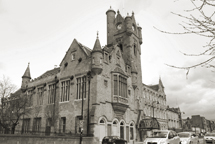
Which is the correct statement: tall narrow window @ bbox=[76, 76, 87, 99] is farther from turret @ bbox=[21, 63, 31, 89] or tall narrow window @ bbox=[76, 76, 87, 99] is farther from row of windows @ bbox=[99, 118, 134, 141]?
turret @ bbox=[21, 63, 31, 89]

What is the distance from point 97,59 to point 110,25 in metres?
17.2

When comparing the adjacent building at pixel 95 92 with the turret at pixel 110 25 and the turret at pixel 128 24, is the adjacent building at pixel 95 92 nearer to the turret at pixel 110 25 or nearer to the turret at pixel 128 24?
the turret at pixel 128 24

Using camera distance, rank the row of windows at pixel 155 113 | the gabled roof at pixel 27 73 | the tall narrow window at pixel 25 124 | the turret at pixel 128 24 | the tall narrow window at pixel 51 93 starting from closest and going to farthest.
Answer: the tall narrow window at pixel 51 93, the tall narrow window at pixel 25 124, the turret at pixel 128 24, the gabled roof at pixel 27 73, the row of windows at pixel 155 113

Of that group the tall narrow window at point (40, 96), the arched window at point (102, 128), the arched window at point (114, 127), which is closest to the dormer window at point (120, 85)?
the arched window at point (114, 127)

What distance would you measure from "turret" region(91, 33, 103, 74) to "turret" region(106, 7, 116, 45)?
13.0m

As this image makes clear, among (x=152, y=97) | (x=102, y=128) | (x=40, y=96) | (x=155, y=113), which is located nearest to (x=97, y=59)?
(x=102, y=128)

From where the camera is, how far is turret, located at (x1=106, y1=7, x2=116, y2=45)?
136 ft

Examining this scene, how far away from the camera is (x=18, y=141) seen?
1719 cm

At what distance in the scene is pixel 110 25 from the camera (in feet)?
139

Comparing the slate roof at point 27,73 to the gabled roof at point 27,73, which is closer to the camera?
the gabled roof at point 27,73

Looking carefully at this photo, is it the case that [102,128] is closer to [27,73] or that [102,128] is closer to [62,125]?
[62,125]

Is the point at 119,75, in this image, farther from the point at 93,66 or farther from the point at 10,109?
the point at 10,109

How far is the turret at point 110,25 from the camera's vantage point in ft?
136

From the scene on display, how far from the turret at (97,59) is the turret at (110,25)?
42.8 ft
